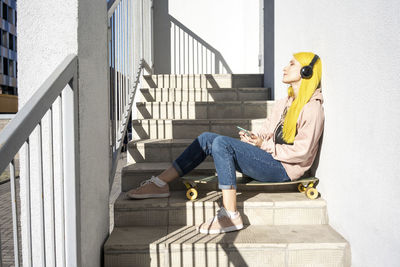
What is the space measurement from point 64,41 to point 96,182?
686 millimetres

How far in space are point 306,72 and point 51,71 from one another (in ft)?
4.62

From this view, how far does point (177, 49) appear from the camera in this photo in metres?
4.91


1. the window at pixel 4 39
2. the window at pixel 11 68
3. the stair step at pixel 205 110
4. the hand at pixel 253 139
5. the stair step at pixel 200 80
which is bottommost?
the hand at pixel 253 139

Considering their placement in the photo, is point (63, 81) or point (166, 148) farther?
point (166, 148)

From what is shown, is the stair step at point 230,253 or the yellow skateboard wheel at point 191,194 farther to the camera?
the yellow skateboard wheel at point 191,194

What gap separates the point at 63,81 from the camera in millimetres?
1192

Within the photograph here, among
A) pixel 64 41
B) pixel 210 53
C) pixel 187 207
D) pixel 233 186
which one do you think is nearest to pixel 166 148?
pixel 187 207

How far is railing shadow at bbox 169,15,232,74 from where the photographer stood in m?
4.89

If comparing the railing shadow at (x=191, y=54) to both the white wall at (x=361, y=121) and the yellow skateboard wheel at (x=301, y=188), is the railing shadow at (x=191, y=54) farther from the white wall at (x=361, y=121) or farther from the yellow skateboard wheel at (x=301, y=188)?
the yellow skateboard wheel at (x=301, y=188)

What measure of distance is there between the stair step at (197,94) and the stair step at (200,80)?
0.37 metres

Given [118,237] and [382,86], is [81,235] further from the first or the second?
[382,86]

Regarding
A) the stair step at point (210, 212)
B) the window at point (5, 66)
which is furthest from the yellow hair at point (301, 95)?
the window at point (5, 66)

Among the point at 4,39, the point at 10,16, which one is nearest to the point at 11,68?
the point at 4,39

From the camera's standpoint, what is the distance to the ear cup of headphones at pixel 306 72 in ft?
6.25
